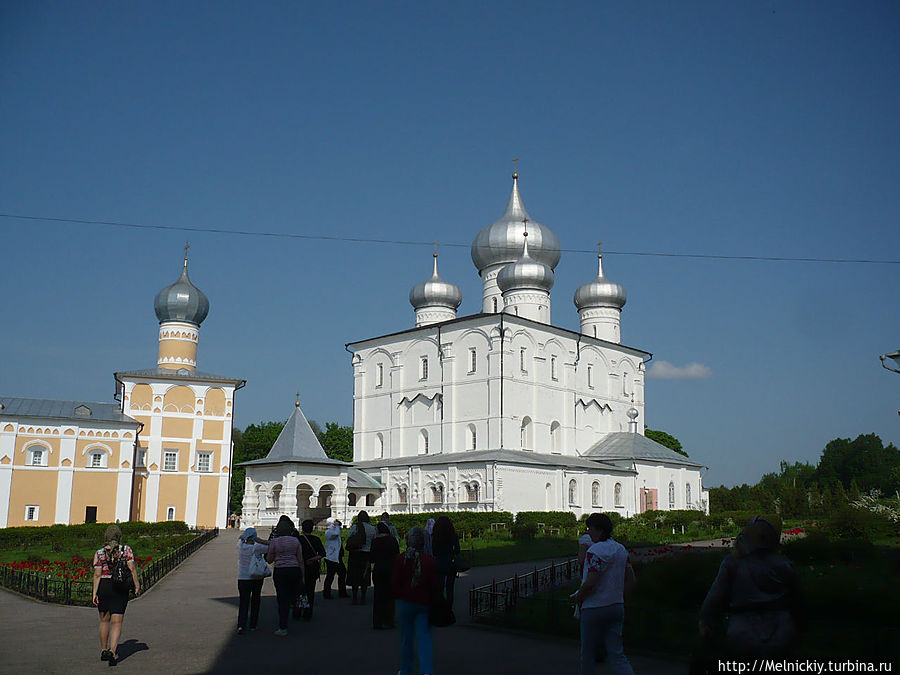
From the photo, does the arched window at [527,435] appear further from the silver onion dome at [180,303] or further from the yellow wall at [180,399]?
the silver onion dome at [180,303]

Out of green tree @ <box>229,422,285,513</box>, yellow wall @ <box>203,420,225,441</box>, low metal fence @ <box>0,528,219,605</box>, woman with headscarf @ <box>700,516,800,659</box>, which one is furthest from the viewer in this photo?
green tree @ <box>229,422,285,513</box>

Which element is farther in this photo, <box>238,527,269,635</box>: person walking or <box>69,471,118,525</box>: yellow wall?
<box>69,471,118,525</box>: yellow wall

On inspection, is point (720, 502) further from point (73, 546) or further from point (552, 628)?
point (552, 628)

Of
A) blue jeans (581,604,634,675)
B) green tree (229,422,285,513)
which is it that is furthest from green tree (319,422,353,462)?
blue jeans (581,604,634,675)

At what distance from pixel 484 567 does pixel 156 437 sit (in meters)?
24.5

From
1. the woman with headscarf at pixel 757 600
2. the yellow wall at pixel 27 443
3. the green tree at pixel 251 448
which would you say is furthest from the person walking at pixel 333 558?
the green tree at pixel 251 448

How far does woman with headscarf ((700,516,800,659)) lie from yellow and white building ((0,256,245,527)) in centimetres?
3290

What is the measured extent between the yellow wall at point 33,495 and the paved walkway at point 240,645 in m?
22.0

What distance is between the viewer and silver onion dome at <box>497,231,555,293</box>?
1663 inches

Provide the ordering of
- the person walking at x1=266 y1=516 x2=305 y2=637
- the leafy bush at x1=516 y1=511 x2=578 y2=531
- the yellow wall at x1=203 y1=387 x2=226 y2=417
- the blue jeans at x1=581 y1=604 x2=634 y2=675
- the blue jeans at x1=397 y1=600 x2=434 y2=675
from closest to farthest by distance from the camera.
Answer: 1. the blue jeans at x1=581 y1=604 x2=634 y2=675
2. the blue jeans at x1=397 y1=600 x2=434 y2=675
3. the person walking at x1=266 y1=516 x2=305 y2=637
4. the leafy bush at x1=516 y1=511 x2=578 y2=531
5. the yellow wall at x1=203 y1=387 x2=226 y2=417

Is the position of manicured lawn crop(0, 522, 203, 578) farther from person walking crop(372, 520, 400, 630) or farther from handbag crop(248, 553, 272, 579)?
person walking crop(372, 520, 400, 630)

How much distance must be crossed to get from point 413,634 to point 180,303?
36.7 m

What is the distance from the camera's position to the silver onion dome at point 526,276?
139ft

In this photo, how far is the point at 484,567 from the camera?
18.5m
